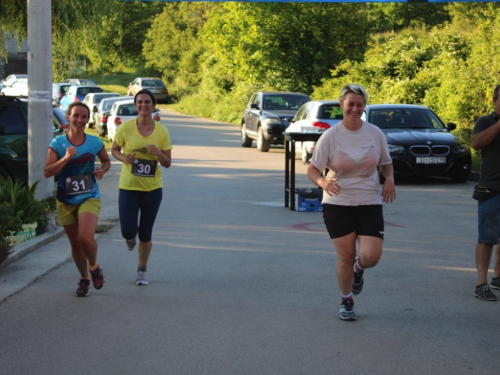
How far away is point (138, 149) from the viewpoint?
7684 millimetres

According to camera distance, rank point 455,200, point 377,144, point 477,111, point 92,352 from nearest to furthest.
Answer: point 92,352 → point 377,144 → point 455,200 → point 477,111

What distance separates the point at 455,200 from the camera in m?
14.6

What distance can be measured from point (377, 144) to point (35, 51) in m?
5.77

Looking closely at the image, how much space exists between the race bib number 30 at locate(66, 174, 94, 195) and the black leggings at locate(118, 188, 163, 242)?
0.49 m

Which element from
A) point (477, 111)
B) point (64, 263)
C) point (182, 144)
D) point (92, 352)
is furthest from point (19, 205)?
point (182, 144)

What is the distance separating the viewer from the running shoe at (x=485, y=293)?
724 centimetres

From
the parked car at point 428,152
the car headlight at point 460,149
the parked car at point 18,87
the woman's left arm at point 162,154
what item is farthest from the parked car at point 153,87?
the woman's left arm at point 162,154

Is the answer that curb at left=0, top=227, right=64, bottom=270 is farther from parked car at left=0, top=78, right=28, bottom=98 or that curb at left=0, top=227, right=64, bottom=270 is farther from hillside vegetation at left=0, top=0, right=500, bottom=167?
parked car at left=0, top=78, right=28, bottom=98

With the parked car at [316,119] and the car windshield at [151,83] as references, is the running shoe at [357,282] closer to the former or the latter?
the parked car at [316,119]

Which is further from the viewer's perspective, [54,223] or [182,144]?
[182,144]

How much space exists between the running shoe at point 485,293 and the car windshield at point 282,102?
19.8 m

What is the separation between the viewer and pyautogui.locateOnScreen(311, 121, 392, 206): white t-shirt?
6320mm

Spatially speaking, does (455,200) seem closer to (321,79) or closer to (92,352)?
(92,352)

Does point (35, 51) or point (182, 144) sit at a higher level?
point (35, 51)
